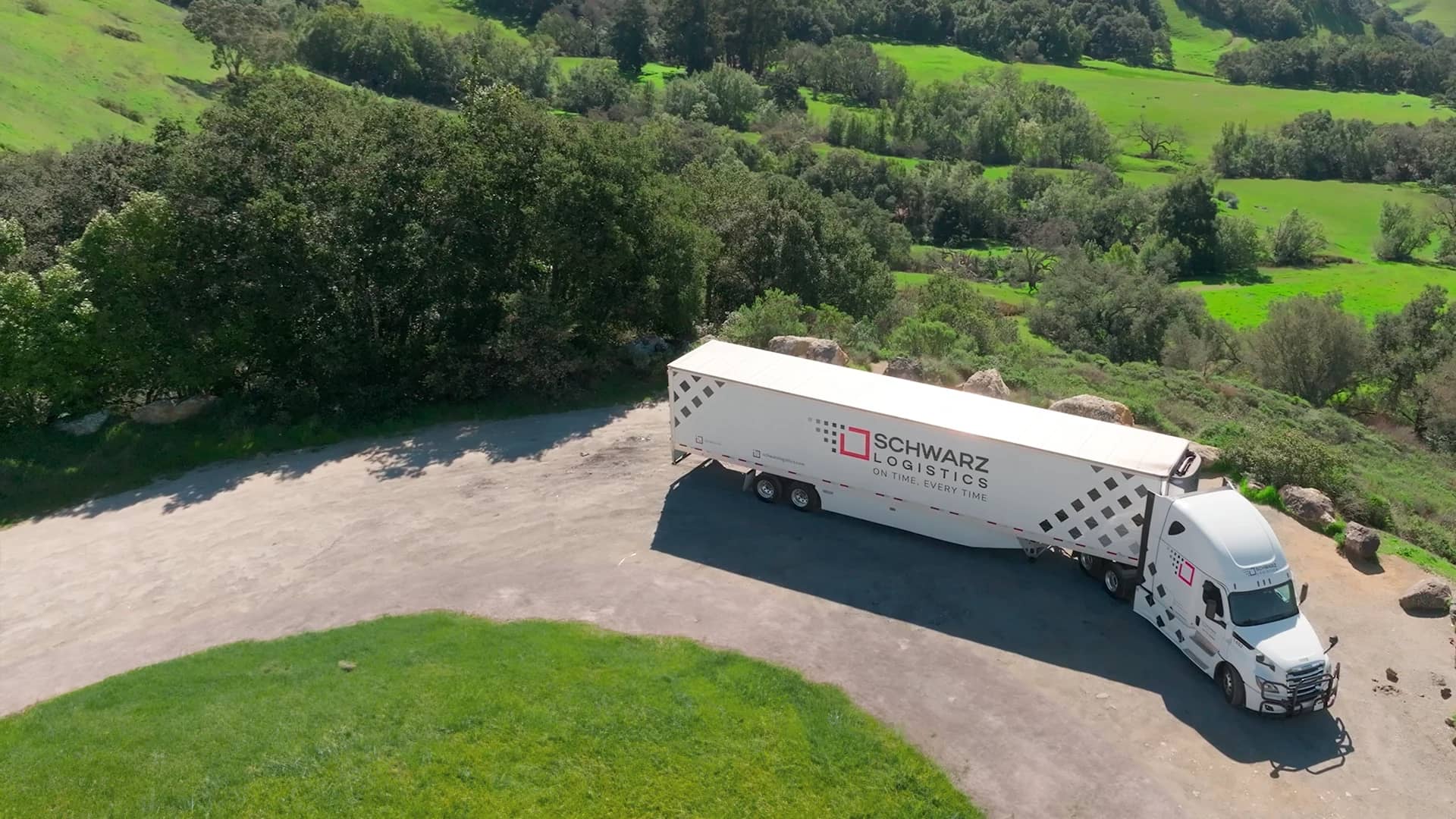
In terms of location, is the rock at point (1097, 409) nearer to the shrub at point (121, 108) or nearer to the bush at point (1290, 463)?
the bush at point (1290, 463)

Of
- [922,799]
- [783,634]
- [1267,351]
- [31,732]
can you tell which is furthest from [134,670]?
[1267,351]

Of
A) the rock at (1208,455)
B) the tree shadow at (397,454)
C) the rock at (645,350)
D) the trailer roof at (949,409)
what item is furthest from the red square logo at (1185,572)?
the rock at (645,350)

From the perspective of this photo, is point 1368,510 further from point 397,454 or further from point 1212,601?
point 397,454

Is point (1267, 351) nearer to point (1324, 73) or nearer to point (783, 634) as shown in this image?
point (783, 634)

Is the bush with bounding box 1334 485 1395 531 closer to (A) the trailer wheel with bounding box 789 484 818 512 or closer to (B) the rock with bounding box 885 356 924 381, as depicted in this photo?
(B) the rock with bounding box 885 356 924 381

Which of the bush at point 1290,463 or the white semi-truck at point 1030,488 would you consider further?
the bush at point 1290,463

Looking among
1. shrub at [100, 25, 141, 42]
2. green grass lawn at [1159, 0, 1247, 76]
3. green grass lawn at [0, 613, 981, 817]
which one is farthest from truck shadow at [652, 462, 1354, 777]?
green grass lawn at [1159, 0, 1247, 76]
